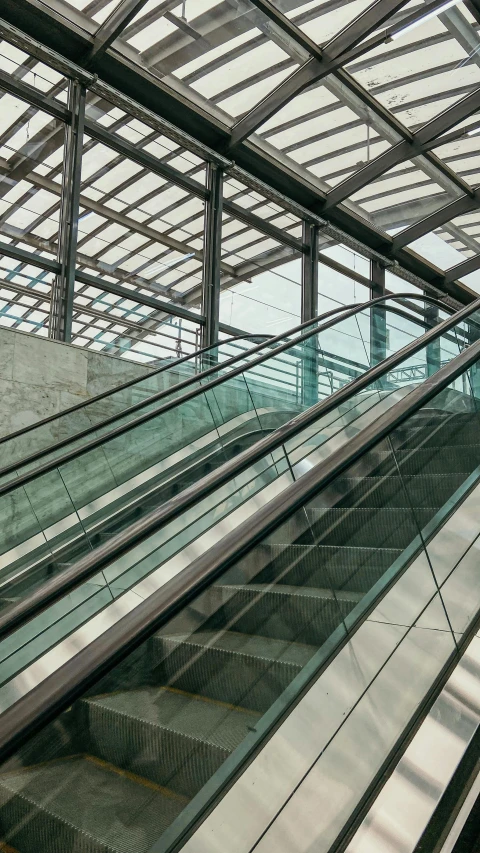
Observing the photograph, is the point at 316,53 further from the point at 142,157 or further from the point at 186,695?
the point at 186,695

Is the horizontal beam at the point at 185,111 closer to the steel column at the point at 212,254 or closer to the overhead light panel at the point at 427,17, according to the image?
the steel column at the point at 212,254

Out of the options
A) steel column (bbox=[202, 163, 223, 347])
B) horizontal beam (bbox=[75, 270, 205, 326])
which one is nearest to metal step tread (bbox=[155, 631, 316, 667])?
horizontal beam (bbox=[75, 270, 205, 326])

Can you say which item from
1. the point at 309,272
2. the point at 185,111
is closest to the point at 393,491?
the point at 185,111

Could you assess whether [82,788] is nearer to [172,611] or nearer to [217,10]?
[172,611]

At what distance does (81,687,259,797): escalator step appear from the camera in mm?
1496

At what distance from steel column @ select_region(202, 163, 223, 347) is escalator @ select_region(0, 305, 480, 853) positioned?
22.6 feet

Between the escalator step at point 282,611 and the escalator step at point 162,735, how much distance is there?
0.21 meters

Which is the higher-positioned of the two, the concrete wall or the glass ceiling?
the glass ceiling

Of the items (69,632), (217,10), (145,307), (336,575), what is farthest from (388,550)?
(217,10)

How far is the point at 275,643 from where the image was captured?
6.35 feet

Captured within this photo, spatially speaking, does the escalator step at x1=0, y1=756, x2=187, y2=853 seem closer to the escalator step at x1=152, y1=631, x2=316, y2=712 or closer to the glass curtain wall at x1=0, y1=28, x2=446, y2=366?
the escalator step at x1=152, y1=631, x2=316, y2=712

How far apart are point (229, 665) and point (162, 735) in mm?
265

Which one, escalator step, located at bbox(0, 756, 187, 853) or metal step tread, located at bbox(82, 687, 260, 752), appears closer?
escalator step, located at bbox(0, 756, 187, 853)

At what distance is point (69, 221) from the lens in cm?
793
